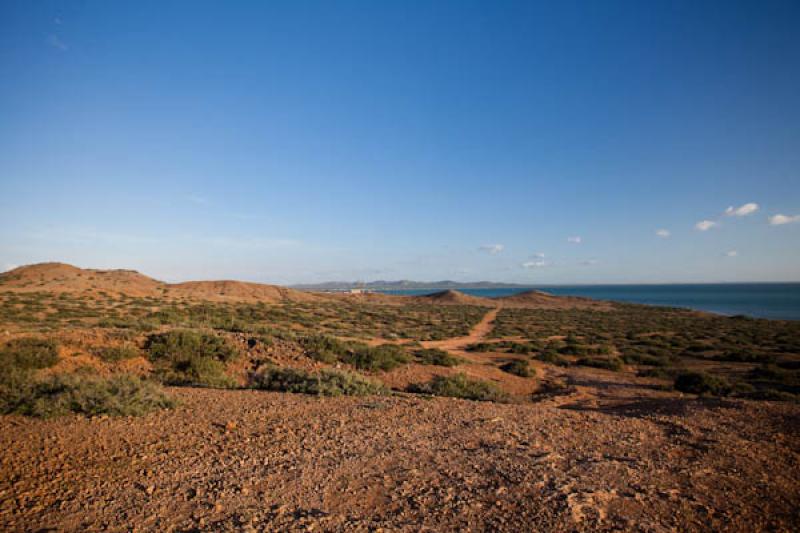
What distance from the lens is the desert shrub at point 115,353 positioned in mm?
11664

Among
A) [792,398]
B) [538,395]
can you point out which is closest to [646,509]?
[538,395]

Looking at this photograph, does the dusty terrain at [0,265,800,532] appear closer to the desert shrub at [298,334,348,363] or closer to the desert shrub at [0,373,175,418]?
the desert shrub at [0,373,175,418]

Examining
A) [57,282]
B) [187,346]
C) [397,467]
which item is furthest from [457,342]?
[57,282]

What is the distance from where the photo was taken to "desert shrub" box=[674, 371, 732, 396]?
46.2 feet

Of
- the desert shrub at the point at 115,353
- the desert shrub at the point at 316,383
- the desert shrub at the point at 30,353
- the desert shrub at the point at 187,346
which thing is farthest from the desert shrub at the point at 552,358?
the desert shrub at the point at 30,353

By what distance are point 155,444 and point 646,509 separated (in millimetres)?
6515

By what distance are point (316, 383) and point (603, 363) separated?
16712mm

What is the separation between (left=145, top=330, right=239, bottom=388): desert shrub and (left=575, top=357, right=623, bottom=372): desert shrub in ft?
58.3

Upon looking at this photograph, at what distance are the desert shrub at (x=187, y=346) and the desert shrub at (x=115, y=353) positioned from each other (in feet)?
1.74

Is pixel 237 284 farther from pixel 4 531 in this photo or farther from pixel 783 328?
pixel 783 328

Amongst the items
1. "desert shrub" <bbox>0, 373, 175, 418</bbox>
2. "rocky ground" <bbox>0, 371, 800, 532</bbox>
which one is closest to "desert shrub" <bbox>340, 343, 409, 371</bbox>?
"rocky ground" <bbox>0, 371, 800, 532</bbox>

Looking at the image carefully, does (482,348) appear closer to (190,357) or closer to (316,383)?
(316,383)

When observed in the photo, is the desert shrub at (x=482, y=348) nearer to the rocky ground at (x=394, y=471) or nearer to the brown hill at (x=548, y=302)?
the rocky ground at (x=394, y=471)

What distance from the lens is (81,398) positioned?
6656mm
